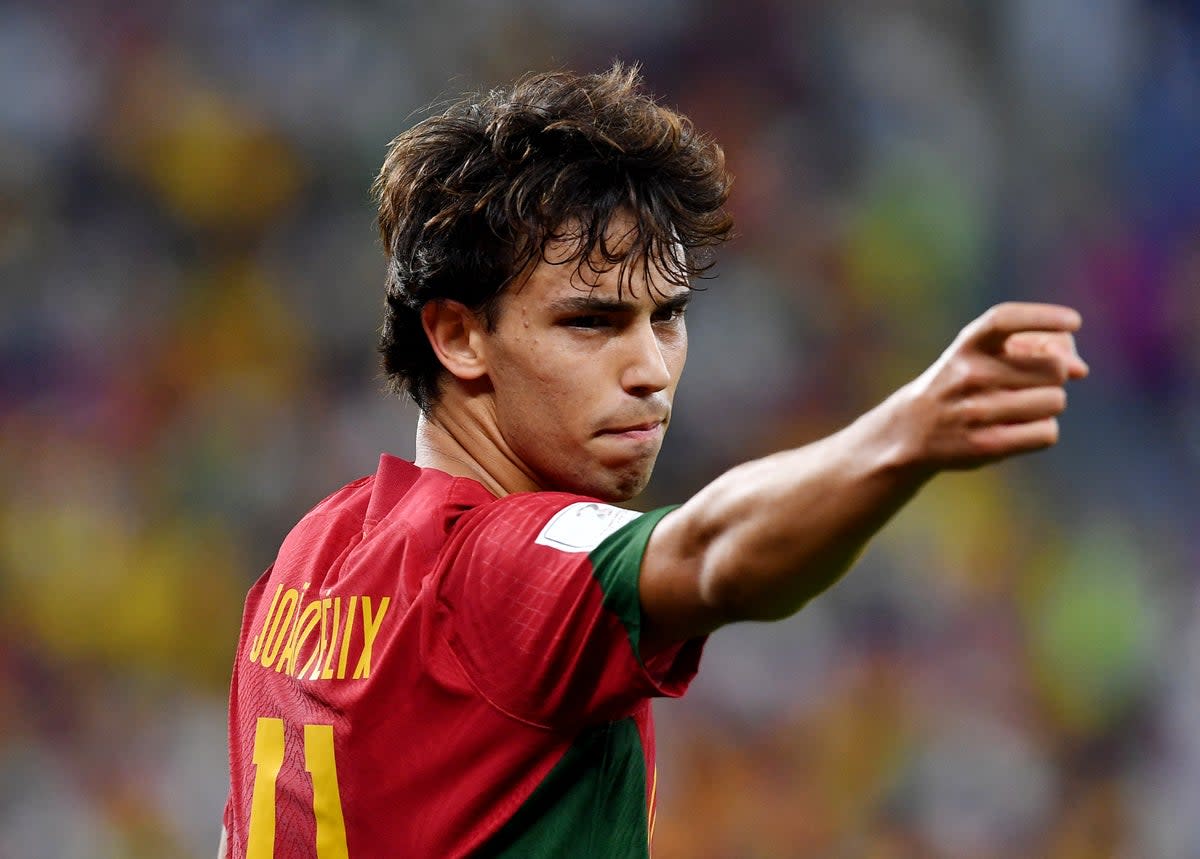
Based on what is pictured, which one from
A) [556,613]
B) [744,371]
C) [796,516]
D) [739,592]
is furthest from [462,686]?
[744,371]

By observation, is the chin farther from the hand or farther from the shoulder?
the hand

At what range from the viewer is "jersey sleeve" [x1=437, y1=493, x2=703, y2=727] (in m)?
1.62

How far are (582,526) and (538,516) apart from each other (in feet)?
0.25

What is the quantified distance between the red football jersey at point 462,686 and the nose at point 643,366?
31cm

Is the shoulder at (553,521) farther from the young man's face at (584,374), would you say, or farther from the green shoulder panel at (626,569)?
the young man's face at (584,374)

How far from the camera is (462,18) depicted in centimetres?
561

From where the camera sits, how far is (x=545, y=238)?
2170mm

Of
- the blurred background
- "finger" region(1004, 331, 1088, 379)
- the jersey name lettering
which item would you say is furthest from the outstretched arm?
the blurred background

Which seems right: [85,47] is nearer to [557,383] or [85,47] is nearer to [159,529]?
[159,529]

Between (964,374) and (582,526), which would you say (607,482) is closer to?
(582,526)

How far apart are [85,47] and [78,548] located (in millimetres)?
1950

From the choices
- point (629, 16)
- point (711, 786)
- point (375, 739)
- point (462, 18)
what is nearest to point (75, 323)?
point (462, 18)

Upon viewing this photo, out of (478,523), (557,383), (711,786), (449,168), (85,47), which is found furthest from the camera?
(85,47)

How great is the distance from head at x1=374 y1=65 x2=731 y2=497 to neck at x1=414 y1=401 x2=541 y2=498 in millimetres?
29
